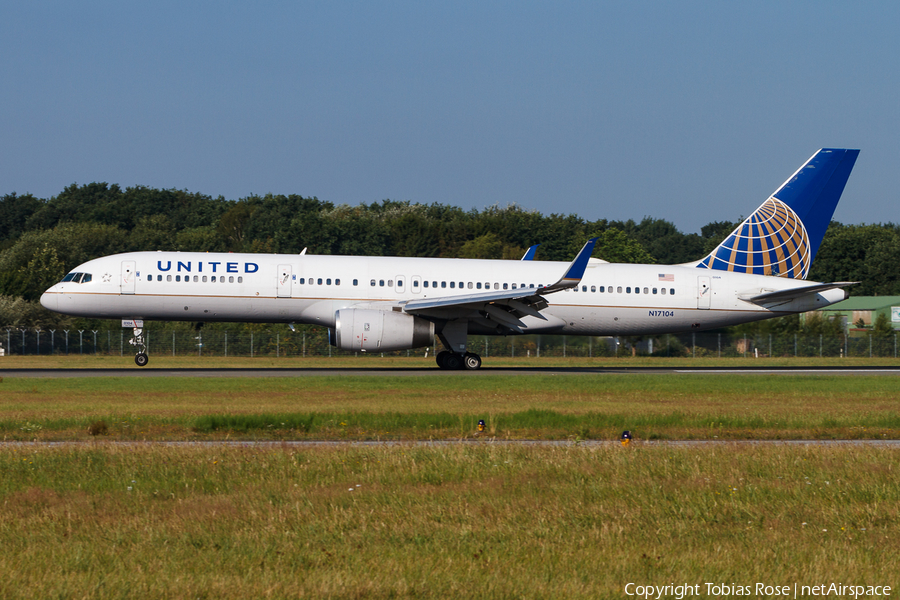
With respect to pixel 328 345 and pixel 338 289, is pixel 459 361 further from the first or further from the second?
pixel 328 345

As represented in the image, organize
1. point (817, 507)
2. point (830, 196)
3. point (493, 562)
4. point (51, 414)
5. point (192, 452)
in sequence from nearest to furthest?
1. point (493, 562)
2. point (817, 507)
3. point (192, 452)
4. point (51, 414)
5. point (830, 196)

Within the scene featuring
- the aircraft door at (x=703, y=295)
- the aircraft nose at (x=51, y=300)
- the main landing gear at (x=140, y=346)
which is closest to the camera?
the aircraft nose at (x=51, y=300)

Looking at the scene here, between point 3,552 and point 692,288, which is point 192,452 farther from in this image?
point 692,288

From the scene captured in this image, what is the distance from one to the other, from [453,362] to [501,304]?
12.1 ft

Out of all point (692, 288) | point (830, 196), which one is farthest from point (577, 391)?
point (830, 196)

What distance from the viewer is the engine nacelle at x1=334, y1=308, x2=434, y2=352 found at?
107ft

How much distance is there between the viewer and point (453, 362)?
119ft

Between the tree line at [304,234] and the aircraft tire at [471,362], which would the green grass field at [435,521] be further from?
the tree line at [304,234]

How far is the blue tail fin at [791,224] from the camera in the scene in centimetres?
4044

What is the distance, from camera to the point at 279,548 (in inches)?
335

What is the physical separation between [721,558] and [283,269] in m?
27.8

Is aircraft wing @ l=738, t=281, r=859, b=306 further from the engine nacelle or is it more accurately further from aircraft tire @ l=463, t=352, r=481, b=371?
the engine nacelle

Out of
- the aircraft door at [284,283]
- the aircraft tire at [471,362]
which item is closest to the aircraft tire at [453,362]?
the aircraft tire at [471,362]

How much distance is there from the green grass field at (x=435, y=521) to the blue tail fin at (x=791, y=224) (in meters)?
27.6
